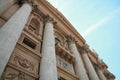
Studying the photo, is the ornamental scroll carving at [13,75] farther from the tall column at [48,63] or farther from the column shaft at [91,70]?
the column shaft at [91,70]

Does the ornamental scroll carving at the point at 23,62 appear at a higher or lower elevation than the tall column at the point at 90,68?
lower

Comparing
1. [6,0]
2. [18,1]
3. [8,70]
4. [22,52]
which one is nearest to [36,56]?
[22,52]

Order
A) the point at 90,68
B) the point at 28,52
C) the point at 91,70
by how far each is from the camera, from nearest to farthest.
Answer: the point at 28,52 < the point at 91,70 < the point at 90,68

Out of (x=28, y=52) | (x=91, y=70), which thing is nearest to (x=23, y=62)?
(x=28, y=52)

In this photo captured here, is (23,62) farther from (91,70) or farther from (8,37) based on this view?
(91,70)

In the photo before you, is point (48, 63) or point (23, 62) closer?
point (23, 62)

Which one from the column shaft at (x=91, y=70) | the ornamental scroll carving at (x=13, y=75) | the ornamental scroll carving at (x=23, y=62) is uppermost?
the column shaft at (x=91, y=70)

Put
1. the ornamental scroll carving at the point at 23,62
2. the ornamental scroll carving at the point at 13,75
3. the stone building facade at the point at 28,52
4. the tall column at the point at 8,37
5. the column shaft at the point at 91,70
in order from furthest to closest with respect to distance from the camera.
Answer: the column shaft at the point at 91,70
the ornamental scroll carving at the point at 23,62
the stone building facade at the point at 28,52
the ornamental scroll carving at the point at 13,75
the tall column at the point at 8,37

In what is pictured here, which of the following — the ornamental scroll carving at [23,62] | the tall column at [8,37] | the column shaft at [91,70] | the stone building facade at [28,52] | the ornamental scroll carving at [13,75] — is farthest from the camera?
the column shaft at [91,70]

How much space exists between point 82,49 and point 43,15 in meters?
8.05

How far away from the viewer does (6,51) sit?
693 centimetres

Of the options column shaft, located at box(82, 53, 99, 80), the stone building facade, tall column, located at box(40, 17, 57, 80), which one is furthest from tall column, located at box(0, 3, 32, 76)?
column shaft, located at box(82, 53, 99, 80)

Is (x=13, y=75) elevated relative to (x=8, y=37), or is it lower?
lower

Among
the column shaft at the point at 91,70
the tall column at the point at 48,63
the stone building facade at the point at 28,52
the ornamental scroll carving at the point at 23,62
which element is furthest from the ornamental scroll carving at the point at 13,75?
the column shaft at the point at 91,70
